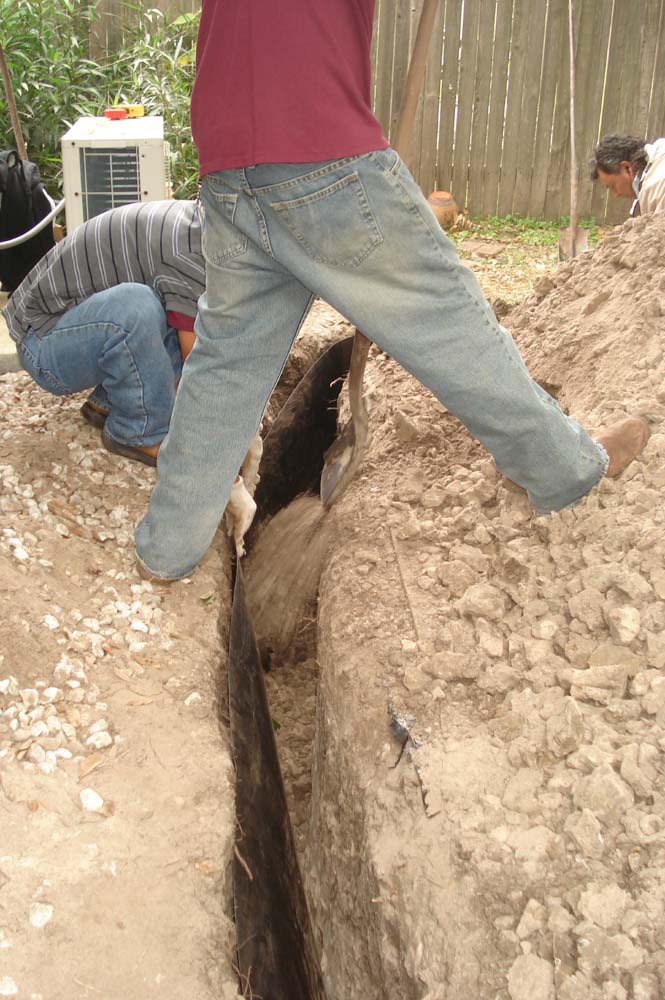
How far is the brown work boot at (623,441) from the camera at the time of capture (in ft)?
6.47

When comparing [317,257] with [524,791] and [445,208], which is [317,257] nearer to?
[524,791]

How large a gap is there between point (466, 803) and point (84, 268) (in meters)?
1.68

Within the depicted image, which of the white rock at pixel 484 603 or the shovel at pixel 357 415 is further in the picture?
the shovel at pixel 357 415

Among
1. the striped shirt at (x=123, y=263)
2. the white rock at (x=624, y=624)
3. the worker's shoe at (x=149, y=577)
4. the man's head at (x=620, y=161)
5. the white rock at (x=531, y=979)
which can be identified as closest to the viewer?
the white rock at (x=531, y=979)

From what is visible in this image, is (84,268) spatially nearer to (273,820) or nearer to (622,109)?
(273,820)

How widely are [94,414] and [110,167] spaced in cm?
116

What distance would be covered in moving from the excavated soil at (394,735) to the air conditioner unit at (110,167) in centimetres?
121

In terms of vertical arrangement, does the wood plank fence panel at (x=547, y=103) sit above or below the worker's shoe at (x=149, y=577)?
above

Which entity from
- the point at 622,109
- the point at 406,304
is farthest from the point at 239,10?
the point at 622,109

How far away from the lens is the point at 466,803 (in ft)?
5.21

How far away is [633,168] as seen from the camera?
183 inches

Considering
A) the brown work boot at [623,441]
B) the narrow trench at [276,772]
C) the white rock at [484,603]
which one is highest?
the brown work boot at [623,441]

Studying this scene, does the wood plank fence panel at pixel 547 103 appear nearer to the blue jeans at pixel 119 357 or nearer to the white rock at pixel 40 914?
the blue jeans at pixel 119 357

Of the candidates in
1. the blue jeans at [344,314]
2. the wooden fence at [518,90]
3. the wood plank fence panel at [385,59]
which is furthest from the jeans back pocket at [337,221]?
the wood plank fence panel at [385,59]
